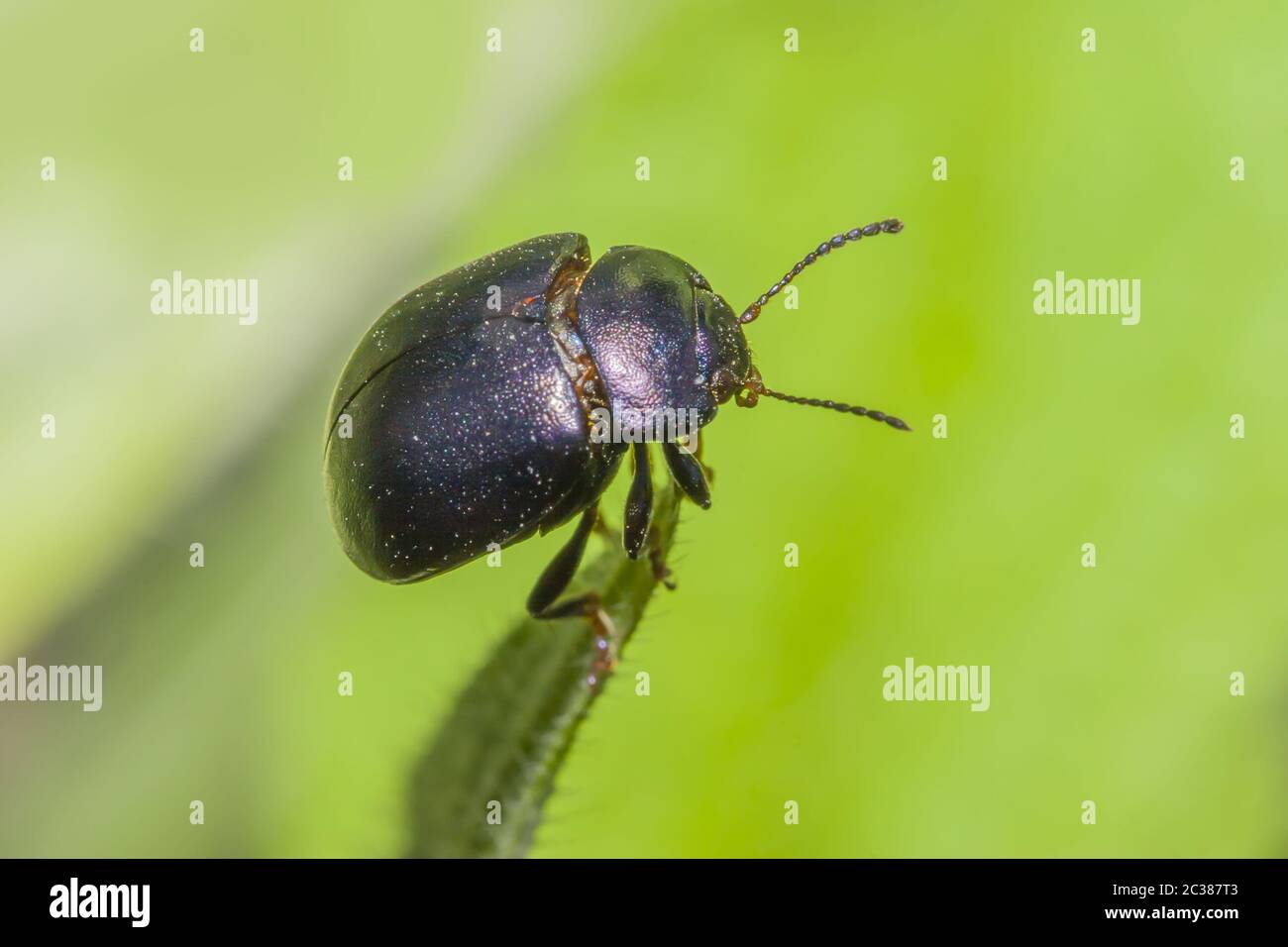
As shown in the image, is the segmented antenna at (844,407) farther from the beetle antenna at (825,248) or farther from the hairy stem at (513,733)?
the hairy stem at (513,733)

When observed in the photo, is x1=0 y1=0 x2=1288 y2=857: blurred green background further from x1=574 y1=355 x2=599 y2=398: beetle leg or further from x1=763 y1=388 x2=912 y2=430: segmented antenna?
x1=574 y1=355 x2=599 y2=398: beetle leg

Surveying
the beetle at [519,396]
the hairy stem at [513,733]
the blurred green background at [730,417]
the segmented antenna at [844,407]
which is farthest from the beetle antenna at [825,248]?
the hairy stem at [513,733]

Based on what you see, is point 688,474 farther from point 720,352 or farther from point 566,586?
point 566,586

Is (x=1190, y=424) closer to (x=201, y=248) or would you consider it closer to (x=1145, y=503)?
(x=1145, y=503)

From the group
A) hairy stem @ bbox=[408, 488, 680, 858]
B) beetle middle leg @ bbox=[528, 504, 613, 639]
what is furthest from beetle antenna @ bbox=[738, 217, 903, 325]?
hairy stem @ bbox=[408, 488, 680, 858]

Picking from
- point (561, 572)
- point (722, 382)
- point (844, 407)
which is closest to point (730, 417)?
point (722, 382)

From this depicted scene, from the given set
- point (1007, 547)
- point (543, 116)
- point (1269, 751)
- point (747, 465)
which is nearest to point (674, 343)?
point (747, 465)

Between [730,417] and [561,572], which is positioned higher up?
[730,417]
